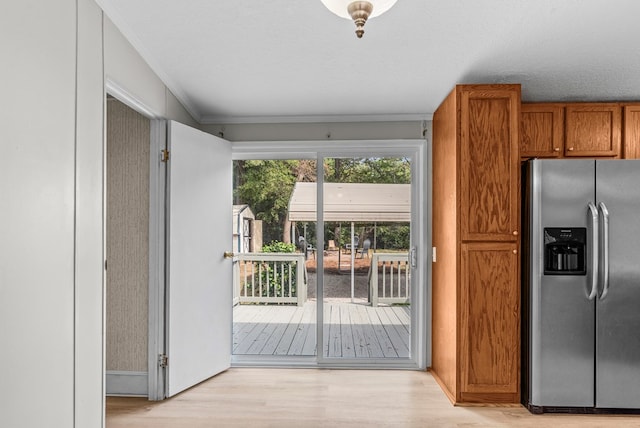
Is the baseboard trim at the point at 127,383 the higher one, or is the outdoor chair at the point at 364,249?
the outdoor chair at the point at 364,249

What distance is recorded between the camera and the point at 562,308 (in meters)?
2.63

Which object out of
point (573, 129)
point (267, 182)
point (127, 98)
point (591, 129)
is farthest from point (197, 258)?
point (591, 129)

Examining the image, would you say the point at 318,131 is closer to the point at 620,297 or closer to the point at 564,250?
the point at 564,250

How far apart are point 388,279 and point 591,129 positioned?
2.05 m

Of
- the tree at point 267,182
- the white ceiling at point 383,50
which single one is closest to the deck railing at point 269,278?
the tree at point 267,182

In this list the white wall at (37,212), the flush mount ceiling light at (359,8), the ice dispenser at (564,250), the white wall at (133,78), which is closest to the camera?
the flush mount ceiling light at (359,8)

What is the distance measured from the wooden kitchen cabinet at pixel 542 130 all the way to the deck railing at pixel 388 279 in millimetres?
1376

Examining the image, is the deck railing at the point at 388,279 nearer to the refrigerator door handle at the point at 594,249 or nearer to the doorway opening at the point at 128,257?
the refrigerator door handle at the point at 594,249

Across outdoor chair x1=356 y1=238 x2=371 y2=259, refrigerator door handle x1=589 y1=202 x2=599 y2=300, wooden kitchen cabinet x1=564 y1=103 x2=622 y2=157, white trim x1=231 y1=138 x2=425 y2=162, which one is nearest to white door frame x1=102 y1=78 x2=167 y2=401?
white trim x1=231 y1=138 x2=425 y2=162

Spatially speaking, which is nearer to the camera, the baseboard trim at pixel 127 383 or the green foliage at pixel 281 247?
the baseboard trim at pixel 127 383

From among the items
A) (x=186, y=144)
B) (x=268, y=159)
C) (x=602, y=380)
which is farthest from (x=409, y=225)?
(x=186, y=144)

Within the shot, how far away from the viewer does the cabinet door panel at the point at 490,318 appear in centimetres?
271

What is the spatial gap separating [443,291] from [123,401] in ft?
8.38

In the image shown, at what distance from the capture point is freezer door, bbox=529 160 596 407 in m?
2.62
